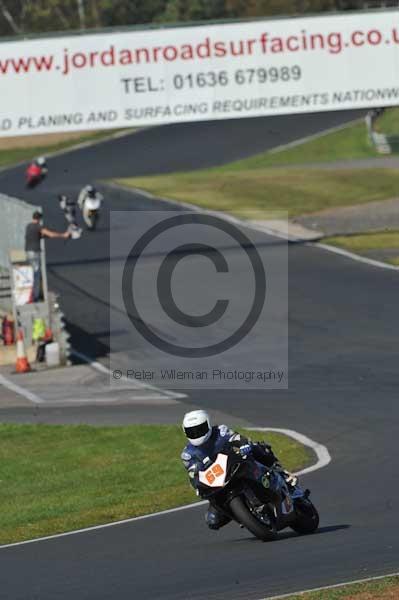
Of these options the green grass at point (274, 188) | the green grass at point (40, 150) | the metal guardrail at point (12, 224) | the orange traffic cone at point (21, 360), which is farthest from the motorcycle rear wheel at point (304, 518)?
the green grass at point (40, 150)

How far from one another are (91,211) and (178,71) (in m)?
7.97

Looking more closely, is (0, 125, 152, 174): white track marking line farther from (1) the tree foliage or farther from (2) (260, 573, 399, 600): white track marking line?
(2) (260, 573, 399, 600): white track marking line

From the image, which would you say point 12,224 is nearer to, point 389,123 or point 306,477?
point 306,477

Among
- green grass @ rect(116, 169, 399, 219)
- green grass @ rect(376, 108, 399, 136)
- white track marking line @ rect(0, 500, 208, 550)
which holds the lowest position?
white track marking line @ rect(0, 500, 208, 550)

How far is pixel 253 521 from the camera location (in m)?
11.8

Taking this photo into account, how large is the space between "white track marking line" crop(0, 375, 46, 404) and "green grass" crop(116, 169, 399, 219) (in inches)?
680

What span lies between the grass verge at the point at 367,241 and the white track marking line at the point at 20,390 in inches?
448

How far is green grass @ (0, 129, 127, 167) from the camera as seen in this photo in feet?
225

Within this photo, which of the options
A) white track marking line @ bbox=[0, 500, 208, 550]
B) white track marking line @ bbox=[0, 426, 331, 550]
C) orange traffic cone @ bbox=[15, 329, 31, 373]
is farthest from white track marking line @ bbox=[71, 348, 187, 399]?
white track marking line @ bbox=[0, 500, 208, 550]

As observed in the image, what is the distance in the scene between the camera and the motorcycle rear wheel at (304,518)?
1221 centimetres

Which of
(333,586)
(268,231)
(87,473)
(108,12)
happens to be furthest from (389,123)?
(333,586)

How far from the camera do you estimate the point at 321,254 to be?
34656 mm

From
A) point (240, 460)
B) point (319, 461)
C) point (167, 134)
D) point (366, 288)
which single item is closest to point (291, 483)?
point (240, 460)

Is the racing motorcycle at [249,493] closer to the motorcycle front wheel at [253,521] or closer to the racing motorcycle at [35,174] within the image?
the motorcycle front wheel at [253,521]
